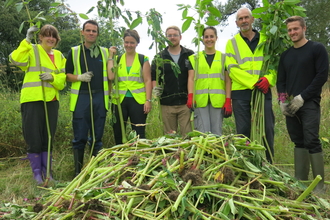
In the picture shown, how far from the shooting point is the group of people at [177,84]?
11.8 ft

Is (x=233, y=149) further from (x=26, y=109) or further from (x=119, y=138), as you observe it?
(x=26, y=109)

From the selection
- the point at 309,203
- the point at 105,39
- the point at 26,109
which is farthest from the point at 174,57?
the point at 309,203

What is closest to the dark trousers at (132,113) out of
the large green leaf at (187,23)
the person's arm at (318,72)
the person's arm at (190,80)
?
the person's arm at (190,80)

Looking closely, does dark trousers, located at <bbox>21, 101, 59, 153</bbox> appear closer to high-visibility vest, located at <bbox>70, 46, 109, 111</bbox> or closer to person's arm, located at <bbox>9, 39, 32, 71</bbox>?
high-visibility vest, located at <bbox>70, 46, 109, 111</bbox>

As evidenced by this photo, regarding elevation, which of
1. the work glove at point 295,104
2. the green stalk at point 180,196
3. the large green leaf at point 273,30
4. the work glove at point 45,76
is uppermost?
the large green leaf at point 273,30

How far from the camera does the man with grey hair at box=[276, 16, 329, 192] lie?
3504 millimetres

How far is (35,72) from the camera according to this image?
3.95 metres

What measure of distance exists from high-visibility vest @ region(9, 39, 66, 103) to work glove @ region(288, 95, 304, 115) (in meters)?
2.93

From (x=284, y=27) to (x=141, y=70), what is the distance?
1974 mm

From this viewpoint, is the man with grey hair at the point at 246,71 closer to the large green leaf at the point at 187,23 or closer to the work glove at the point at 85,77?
the large green leaf at the point at 187,23

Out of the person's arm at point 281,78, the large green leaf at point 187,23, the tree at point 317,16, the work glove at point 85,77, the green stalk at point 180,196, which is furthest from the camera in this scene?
the tree at point 317,16

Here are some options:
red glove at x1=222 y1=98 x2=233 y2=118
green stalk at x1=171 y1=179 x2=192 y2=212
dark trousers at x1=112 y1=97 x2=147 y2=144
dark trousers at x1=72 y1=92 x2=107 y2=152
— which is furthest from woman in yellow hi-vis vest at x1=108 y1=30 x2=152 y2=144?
green stalk at x1=171 y1=179 x2=192 y2=212

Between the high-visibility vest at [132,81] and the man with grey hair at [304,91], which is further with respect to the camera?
the high-visibility vest at [132,81]

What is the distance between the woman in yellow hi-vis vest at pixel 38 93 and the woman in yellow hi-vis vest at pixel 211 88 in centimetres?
190
